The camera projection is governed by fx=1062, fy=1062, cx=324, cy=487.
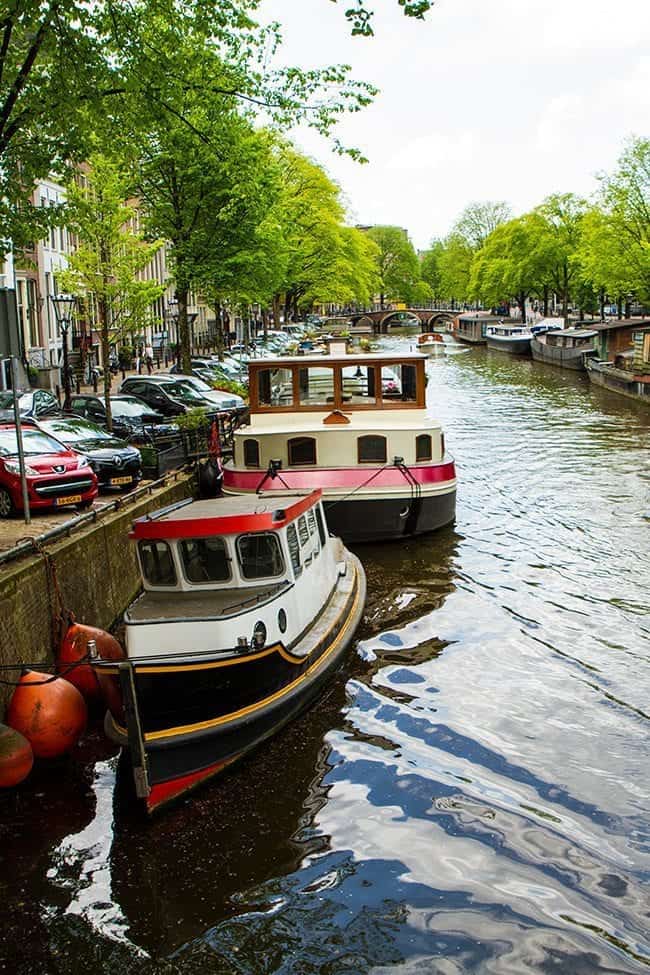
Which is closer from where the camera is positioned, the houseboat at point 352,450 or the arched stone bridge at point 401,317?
the houseboat at point 352,450

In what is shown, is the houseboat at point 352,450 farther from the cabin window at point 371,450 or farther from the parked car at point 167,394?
the parked car at point 167,394

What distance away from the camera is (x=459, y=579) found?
62.2 ft

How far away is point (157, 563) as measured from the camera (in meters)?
11.9

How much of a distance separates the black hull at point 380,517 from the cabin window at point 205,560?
28.5 ft

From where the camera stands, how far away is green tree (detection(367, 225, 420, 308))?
148625mm

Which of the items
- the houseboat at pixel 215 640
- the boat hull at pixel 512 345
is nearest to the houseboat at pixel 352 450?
the houseboat at pixel 215 640

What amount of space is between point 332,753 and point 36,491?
7243 mm

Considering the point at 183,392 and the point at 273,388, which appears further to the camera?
the point at 183,392

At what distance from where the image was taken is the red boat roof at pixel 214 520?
37.8 ft

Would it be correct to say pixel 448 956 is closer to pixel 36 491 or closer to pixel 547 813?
pixel 547 813

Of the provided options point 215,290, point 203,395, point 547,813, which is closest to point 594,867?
point 547,813

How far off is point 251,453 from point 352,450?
6.93ft

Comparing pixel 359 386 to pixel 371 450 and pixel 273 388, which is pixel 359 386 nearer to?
pixel 273 388

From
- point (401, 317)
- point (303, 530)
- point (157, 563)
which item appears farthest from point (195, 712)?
point (401, 317)
